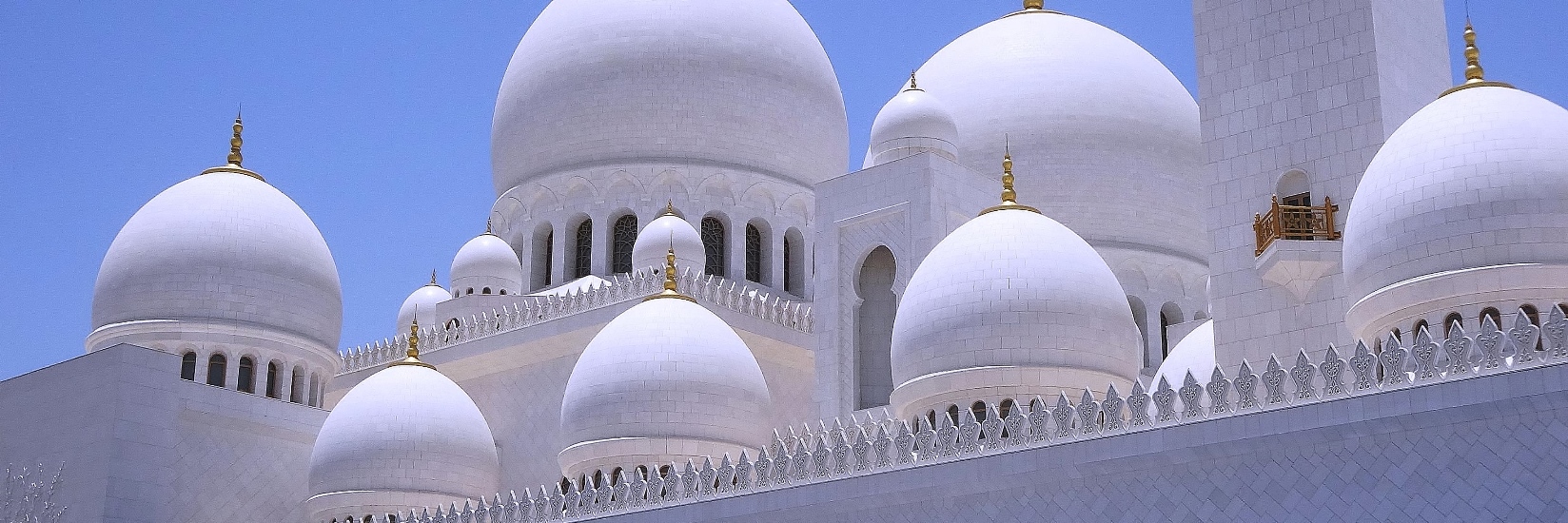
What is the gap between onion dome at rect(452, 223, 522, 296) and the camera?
25.9 meters

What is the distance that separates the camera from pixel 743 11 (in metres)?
26.7

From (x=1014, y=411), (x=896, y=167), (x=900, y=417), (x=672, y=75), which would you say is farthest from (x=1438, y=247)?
(x=672, y=75)

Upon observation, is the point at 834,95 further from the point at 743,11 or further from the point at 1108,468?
the point at 1108,468

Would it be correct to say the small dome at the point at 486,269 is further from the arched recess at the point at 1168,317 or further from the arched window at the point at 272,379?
the arched recess at the point at 1168,317

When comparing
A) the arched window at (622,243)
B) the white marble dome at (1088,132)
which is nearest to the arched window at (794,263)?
the arched window at (622,243)

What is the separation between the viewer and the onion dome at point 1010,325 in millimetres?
16469

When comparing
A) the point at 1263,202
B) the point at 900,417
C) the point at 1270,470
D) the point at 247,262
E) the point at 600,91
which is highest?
the point at 600,91

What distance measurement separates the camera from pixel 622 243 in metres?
→ 25.9

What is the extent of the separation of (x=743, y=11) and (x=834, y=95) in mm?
2125

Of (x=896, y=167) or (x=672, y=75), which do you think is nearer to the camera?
(x=896, y=167)

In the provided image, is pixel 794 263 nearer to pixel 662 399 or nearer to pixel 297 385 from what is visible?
pixel 297 385

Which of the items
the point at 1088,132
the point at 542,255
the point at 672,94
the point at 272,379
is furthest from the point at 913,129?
the point at 272,379

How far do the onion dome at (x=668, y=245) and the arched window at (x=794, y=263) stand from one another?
7.98 ft

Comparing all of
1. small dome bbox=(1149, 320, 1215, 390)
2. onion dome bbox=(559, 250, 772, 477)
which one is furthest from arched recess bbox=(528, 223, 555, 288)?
small dome bbox=(1149, 320, 1215, 390)
